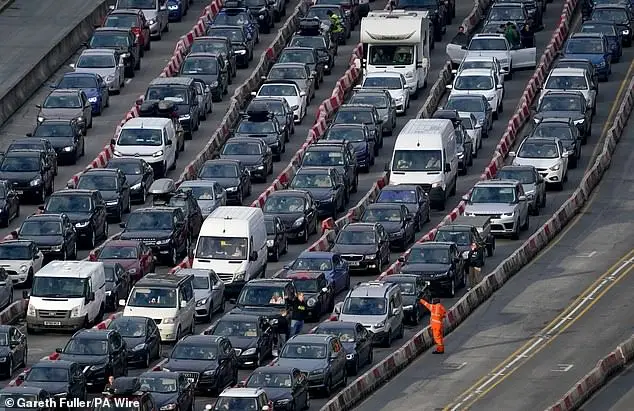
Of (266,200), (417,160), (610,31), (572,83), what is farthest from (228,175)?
(610,31)

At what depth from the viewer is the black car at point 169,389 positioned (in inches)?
2522

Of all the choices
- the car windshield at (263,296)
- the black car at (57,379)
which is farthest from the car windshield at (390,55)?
the black car at (57,379)

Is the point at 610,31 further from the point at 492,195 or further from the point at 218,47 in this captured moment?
the point at 492,195

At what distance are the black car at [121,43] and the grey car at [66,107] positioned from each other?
762 centimetres

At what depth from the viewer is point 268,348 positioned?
7081 cm

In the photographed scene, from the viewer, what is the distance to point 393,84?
97.6 m

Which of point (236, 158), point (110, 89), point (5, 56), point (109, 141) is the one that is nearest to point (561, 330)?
point (236, 158)

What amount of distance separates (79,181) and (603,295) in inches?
687

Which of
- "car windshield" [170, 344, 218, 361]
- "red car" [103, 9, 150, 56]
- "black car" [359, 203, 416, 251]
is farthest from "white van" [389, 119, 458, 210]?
"red car" [103, 9, 150, 56]

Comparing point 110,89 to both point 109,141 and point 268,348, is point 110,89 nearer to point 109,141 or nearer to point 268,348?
point 109,141

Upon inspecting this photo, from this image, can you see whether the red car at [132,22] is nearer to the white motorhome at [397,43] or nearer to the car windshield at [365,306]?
the white motorhome at [397,43]

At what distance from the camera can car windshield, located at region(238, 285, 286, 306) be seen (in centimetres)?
7319

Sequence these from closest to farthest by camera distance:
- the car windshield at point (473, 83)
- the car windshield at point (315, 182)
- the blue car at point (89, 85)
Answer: the car windshield at point (315, 182)
the blue car at point (89, 85)
the car windshield at point (473, 83)

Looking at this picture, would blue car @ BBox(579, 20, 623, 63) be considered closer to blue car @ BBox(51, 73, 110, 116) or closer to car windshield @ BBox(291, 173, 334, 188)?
blue car @ BBox(51, 73, 110, 116)
